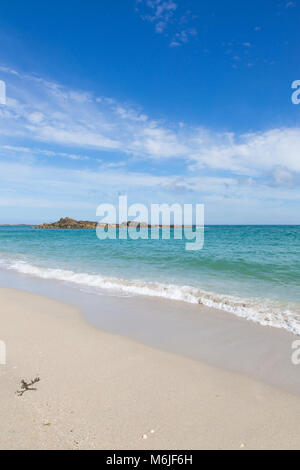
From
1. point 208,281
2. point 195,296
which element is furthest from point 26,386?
point 208,281

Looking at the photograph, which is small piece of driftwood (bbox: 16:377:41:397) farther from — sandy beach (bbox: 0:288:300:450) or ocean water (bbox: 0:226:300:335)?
ocean water (bbox: 0:226:300:335)

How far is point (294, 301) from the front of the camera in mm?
7738

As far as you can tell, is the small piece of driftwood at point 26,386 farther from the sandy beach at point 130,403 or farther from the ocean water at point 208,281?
the ocean water at point 208,281

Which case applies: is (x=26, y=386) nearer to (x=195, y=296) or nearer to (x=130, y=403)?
(x=130, y=403)

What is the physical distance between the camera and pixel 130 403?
10.6 ft

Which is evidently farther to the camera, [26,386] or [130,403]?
[26,386]

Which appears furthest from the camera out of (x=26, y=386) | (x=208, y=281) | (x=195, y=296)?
(x=208, y=281)

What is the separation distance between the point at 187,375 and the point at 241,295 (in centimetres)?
526

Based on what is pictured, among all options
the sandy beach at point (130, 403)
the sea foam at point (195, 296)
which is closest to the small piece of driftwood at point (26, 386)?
the sandy beach at point (130, 403)

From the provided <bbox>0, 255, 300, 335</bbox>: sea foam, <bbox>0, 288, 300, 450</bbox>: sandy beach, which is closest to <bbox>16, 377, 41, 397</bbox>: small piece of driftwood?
<bbox>0, 288, 300, 450</bbox>: sandy beach

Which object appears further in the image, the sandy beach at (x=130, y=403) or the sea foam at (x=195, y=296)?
the sea foam at (x=195, y=296)

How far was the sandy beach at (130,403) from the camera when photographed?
2686mm

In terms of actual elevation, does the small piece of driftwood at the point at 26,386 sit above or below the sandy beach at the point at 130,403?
above
